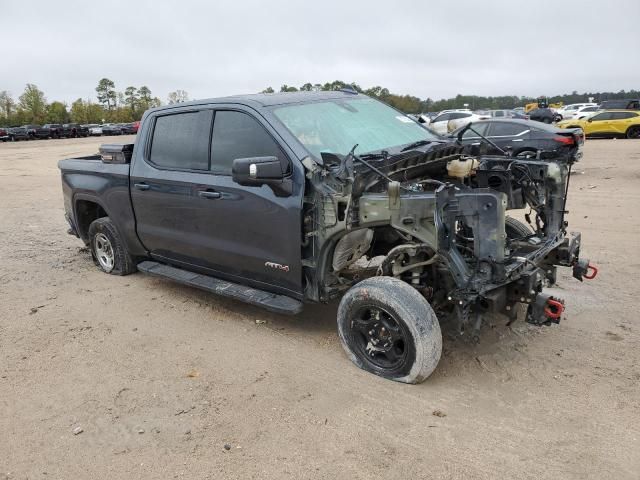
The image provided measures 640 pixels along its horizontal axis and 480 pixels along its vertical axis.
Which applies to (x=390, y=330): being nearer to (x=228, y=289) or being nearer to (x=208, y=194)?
(x=228, y=289)

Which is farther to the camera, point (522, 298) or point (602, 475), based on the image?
point (522, 298)

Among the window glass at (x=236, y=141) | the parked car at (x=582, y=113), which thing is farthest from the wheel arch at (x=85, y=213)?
the parked car at (x=582, y=113)

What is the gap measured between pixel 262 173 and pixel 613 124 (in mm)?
25179

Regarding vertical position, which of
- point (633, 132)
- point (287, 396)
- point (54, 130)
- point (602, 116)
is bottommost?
point (54, 130)

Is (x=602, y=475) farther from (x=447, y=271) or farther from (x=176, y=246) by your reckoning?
(x=176, y=246)

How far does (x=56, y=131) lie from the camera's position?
50281mm

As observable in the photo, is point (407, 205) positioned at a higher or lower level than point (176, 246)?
higher

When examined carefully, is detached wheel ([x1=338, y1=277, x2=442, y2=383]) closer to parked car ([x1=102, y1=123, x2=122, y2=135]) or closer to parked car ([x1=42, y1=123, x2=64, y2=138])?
parked car ([x1=42, y1=123, x2=64, y2=138])

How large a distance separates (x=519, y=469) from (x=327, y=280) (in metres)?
1.82

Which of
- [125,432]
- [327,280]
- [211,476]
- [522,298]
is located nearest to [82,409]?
[125,432]

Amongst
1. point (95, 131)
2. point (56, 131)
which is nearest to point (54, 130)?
point (56, 131)

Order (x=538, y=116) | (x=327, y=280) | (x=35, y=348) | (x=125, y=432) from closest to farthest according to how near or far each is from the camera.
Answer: (x=125, y=432)
(x=327, y=280)
(x=35, y=348)
(x=538, y=116)

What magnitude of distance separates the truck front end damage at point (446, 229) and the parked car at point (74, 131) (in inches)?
2089

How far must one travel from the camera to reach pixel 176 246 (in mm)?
5156
